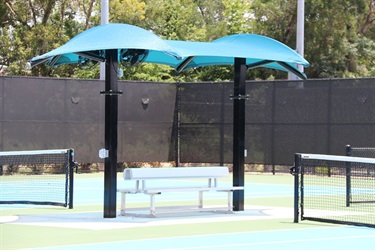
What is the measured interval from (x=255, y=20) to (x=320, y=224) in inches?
987

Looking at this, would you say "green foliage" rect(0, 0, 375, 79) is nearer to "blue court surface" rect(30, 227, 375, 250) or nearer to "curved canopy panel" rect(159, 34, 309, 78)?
"curved canopy panel" rect(159, 34, 309, 78)

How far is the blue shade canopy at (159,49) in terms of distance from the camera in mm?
12570

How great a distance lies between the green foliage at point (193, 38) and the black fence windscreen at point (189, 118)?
7.91 meters

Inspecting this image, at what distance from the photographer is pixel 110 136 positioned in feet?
43.5

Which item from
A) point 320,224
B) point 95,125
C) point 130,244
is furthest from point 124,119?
point 130,244

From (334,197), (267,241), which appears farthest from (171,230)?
(334,197)

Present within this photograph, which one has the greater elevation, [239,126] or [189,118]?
[189,118]

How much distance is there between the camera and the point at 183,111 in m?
25.6

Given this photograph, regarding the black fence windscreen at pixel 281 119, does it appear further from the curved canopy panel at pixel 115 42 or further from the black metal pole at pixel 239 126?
the curved canopy panel at pixel 115 42

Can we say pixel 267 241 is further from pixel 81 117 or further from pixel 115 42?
pixel 81 117

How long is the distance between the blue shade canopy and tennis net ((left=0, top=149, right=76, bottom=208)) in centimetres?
186

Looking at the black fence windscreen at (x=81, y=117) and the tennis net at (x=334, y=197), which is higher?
the black fence windscreen at (x=81, y=117)

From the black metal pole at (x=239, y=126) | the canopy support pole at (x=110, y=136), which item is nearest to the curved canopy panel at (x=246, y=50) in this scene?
the black metal pole at (x=239, y=126)

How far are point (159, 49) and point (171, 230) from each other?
2.65 m
